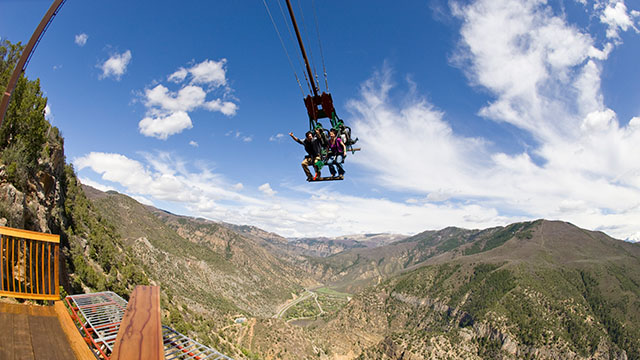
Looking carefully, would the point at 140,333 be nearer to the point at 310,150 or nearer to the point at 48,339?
the point at 48,339

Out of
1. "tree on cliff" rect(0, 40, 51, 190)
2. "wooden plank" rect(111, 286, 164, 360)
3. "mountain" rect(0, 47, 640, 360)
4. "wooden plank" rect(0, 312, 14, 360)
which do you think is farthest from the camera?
"mountain" rect(0, 47, 640, 360)

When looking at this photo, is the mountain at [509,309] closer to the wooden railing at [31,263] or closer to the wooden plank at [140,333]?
the wooden railing at [31,263]

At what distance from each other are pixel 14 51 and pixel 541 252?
699 feet

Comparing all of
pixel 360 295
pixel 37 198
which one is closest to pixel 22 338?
pixel 37 198

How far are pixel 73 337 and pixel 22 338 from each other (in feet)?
2.04

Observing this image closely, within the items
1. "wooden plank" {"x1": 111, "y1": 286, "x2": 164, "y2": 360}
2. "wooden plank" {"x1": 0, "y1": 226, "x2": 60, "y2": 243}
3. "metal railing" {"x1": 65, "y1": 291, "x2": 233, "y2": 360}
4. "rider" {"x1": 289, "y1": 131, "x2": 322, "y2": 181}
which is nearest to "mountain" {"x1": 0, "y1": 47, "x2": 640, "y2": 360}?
"wooden plank" {"x1": 0, "y1": 226, "x2": 60, "y2": 243}

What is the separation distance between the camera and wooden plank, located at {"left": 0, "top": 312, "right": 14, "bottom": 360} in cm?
356

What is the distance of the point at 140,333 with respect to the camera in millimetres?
3258

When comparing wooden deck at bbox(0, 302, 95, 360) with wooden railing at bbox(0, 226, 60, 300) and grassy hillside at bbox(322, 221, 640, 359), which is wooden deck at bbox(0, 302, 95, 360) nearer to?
wooden railing at bbox(0, 226, 60, 300)

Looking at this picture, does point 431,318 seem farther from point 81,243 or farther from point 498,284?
point 81,243

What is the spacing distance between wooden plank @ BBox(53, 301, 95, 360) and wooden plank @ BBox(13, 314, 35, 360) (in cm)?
47

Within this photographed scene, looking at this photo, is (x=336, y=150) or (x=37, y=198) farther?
(x=37, y=198)

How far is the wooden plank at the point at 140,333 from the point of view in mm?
2969

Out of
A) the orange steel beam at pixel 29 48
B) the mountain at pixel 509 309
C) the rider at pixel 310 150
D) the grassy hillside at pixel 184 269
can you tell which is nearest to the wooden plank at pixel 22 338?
the orange steel beam at pixel 29 48
